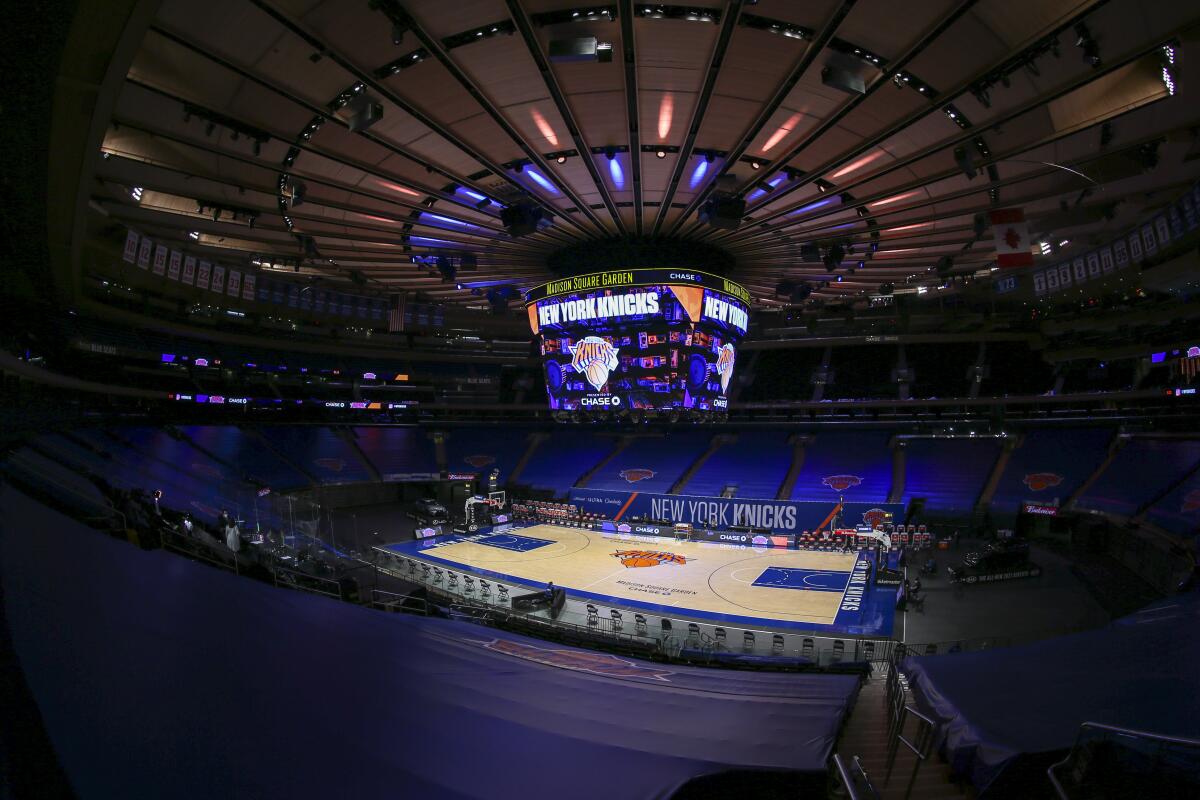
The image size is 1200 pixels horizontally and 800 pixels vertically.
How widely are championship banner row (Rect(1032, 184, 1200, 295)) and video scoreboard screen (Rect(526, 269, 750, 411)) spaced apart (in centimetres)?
1006

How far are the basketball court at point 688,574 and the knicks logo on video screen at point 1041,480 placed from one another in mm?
10442

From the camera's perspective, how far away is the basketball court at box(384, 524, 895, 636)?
1670 centimetres

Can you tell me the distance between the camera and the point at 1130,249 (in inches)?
593

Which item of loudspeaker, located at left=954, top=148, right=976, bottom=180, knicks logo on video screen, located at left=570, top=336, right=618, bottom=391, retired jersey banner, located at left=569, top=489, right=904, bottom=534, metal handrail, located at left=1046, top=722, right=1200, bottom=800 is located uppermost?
loudspeaker, located at left=954, top=148, right=976, bottom=180

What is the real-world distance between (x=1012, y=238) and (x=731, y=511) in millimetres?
18973

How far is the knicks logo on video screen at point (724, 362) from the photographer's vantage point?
1566 cm

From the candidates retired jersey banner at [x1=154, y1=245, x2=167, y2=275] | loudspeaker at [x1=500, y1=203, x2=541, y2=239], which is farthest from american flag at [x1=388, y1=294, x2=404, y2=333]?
loudspeaker at [x1=500, y1=203, x2=541, y2=239]

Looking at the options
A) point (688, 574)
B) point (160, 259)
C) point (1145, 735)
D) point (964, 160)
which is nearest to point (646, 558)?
point (688, 574)

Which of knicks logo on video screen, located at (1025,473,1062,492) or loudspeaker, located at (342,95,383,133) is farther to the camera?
knicks logo on video screen, located at (1025,473,1062,492)

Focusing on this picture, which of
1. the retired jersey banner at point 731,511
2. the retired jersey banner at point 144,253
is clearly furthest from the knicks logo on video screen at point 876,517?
the retired jersey banner at point 144,253

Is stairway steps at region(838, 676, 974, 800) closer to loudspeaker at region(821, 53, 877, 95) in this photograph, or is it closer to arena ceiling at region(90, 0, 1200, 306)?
loudspeaker at region(821, 53, 877, 95)

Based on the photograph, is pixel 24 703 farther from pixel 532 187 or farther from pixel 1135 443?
pixel 1135 443

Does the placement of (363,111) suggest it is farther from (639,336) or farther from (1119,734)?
(1119,734)

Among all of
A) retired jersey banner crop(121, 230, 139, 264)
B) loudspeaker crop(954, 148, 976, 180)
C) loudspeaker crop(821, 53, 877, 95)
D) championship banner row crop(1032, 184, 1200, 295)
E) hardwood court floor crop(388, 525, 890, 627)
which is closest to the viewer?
loudspeaker crop(821, 53, 877, 95)
